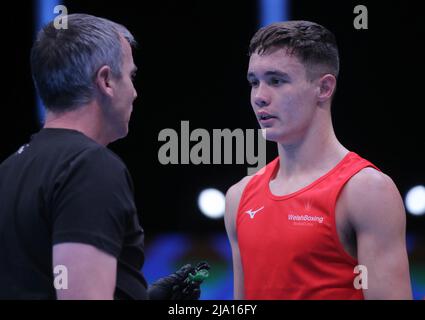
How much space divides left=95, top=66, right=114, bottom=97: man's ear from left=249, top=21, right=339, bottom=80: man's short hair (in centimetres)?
69

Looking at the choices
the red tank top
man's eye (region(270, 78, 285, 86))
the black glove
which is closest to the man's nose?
man's eye (region(270, 78, 285, 86))

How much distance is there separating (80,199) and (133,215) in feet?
0.50

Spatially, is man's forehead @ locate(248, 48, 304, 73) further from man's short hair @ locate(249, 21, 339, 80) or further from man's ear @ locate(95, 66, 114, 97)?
man's ear @ locate(95, 66, 114, 97)

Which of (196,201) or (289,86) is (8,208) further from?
(196,201)

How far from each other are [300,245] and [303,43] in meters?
0.66

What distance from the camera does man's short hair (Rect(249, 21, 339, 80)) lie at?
2.19 metres

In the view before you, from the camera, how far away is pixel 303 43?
2191mm

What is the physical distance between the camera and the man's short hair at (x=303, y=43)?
7.18 feet

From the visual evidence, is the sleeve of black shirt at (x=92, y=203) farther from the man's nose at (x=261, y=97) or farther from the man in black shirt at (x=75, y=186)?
the man's nose at (x=261, y=97)

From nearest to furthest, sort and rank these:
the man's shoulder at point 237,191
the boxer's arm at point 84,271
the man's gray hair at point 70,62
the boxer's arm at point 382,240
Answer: the boxer's arm at point 84,271 → the man's gray hair at point 70,62 → the boxer's arm at point 382,240 → the man's shoulder at point 237,191

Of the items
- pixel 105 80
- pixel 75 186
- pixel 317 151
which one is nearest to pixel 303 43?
pixel 317 151

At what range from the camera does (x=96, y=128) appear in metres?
1.65

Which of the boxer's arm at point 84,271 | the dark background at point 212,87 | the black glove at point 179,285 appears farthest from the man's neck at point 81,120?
the dark background at point 212,87

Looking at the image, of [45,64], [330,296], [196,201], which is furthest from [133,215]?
[196,201]
